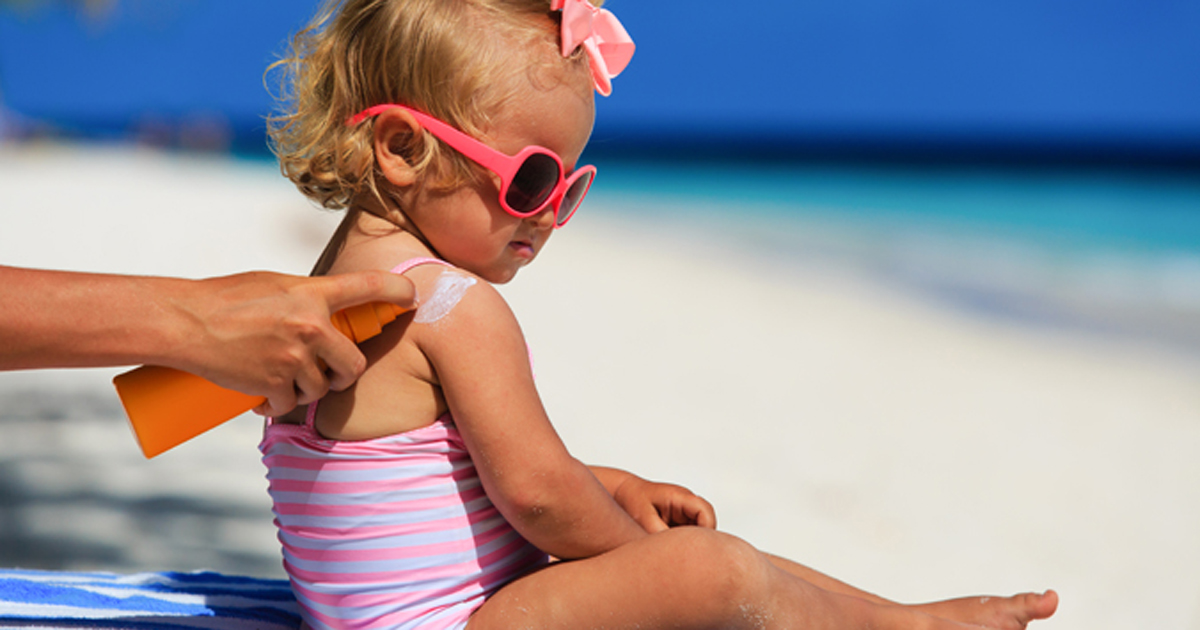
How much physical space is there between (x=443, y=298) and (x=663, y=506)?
28.9 inches

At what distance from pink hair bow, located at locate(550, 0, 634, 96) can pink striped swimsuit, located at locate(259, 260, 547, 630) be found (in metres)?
0.50

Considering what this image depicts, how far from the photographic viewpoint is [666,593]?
1.47 meters

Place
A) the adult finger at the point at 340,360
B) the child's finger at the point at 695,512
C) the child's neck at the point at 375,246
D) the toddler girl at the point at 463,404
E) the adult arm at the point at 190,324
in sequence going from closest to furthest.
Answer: the adult arm at the point at 190,324 < the adult finger at the point at 340,360 < the toddler girl at the point at 463,404 < the child's neck at the point at 375,246 < the child's finger at the point at 695,512

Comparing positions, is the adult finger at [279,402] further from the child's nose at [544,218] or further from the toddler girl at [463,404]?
the child's nose at [544,218]

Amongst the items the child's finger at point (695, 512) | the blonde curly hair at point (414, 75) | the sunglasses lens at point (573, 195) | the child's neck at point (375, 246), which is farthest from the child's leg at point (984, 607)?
the blonde curly hair at point (414, 75)

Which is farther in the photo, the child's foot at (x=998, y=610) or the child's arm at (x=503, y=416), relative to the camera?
the child's foot at (x=998, y=610)

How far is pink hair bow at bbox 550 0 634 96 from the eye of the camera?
5.49ft

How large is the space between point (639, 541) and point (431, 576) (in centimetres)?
35

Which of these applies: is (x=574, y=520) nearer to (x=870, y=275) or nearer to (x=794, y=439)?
(x=794, y=439)

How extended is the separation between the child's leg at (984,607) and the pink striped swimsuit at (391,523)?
2.45 ft

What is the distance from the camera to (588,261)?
30.8ft

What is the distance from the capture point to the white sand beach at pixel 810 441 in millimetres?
3354

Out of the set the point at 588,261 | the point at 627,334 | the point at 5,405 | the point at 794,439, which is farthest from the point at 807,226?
the point at 5,405

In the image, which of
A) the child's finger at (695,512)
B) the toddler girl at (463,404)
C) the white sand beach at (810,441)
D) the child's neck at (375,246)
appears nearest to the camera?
the toddler girl at (463,404)
